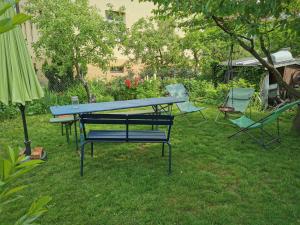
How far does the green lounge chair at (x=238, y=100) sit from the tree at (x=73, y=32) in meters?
4.10

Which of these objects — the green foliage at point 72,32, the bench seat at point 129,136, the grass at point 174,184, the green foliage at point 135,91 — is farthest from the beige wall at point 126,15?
the bench seat at point 129,136

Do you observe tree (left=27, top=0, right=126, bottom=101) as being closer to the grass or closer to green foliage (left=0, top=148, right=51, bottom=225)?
the grass

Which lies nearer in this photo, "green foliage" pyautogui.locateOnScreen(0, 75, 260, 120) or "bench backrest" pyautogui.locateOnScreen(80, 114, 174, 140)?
"bench backrest" pyautogui.locateOnScreen(80, 114, 174, 140)

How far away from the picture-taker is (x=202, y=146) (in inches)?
228

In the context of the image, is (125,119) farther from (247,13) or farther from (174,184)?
(247,13)

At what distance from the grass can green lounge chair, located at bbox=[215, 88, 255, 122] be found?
1.70 metres

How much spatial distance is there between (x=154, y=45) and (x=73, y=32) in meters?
4.81

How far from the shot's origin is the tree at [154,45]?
40.4 feet

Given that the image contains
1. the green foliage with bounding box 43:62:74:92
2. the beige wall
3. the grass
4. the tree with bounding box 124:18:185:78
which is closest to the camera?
the grass

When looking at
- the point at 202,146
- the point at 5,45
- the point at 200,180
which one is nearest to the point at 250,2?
the point at 200,180

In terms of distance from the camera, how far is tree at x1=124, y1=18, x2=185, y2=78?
1233cm

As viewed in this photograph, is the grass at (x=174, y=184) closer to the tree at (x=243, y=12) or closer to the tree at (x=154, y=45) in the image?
the tree at (x=243, y=12)

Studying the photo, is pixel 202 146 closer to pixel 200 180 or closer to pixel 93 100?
pixel 200 180

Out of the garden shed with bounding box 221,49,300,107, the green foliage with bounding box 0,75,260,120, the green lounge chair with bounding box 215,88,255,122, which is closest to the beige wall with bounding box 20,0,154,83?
the green foliage with bounding box 0,75,260,120
